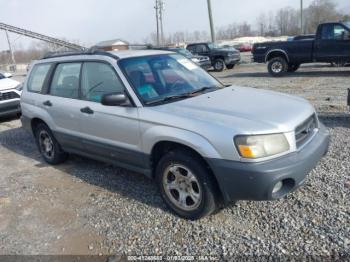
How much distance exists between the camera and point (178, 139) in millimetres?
3408

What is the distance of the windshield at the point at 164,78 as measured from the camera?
13.0 feet

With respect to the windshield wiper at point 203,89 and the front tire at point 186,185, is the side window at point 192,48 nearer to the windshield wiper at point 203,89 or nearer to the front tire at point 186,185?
the windshield wiper at point 203,89

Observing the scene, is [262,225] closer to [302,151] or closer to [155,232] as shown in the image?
[302,151]

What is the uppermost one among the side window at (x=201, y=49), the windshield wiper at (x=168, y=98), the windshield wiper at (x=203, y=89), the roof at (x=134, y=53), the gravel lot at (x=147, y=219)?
the side window at (x=201, y=49)

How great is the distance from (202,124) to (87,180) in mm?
2399

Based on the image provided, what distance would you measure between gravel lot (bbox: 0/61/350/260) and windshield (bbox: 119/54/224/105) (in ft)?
4.09

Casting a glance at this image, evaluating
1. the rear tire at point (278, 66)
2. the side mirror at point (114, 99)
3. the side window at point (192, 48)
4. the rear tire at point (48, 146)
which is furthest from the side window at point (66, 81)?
the side window at point (192, 48)

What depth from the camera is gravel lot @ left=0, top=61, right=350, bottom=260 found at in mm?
3186

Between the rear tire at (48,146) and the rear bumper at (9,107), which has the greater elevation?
the rear bumper at (9,107)

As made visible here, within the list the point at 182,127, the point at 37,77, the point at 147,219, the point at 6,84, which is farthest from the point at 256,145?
the point at 6,84

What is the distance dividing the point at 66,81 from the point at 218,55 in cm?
1659

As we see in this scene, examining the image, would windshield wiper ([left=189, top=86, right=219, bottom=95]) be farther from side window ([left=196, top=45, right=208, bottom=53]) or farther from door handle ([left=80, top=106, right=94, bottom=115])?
side window ([left=196, top=45, right=208, bottom=53])

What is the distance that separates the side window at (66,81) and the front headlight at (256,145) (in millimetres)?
2550

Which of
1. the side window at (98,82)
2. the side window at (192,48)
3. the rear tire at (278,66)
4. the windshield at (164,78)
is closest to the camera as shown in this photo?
the windshield at (164,78)
